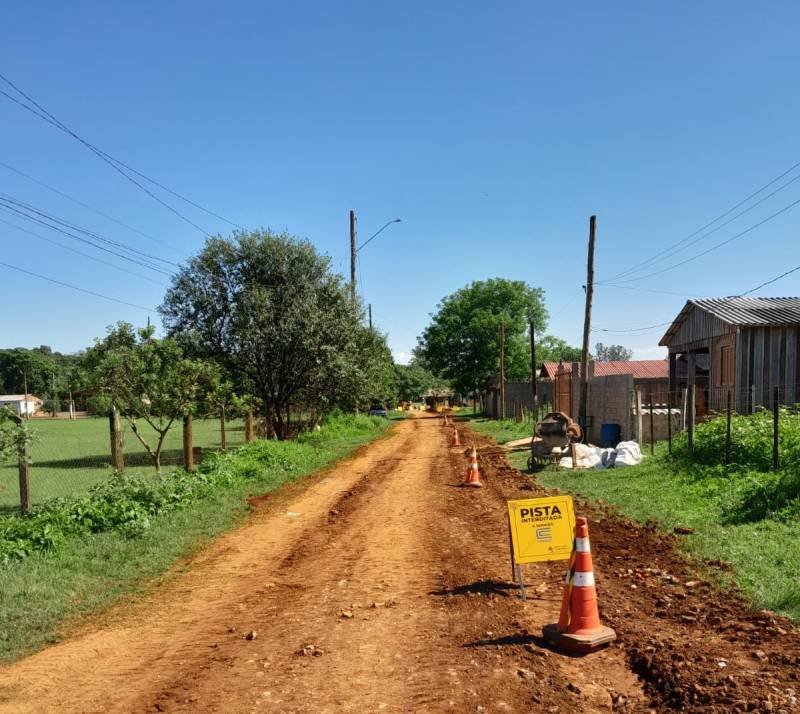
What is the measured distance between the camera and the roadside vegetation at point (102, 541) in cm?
629

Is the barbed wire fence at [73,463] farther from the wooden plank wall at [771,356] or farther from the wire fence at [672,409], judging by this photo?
the wooden plank wall at [771,356]

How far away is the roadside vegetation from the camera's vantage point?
629 centimetres

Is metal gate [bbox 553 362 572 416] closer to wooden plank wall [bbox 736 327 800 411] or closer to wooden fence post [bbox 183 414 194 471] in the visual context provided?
wooden plank wall [bbox 736 327 800 411]

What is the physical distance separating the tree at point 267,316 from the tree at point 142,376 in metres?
6.15

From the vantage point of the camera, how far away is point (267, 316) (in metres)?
20.8

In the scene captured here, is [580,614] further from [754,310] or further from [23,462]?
[754,310]

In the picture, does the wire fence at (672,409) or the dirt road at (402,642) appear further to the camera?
the wire fence at (672,409)

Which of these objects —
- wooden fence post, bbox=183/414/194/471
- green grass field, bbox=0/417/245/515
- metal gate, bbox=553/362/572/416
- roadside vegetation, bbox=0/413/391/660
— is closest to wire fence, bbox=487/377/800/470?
metal gate, bbox=553/362/572/416

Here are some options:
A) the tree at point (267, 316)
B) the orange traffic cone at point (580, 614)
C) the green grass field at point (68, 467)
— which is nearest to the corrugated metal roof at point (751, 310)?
the tree at point (267, 316)

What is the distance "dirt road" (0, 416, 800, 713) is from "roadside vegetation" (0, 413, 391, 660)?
47 cm

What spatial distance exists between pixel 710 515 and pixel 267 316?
14.7 m

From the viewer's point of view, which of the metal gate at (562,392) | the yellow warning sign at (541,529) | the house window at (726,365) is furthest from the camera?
the metal gate at (562,392)

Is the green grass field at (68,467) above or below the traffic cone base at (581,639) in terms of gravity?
below

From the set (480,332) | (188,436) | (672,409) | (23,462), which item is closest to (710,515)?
(23,462)
